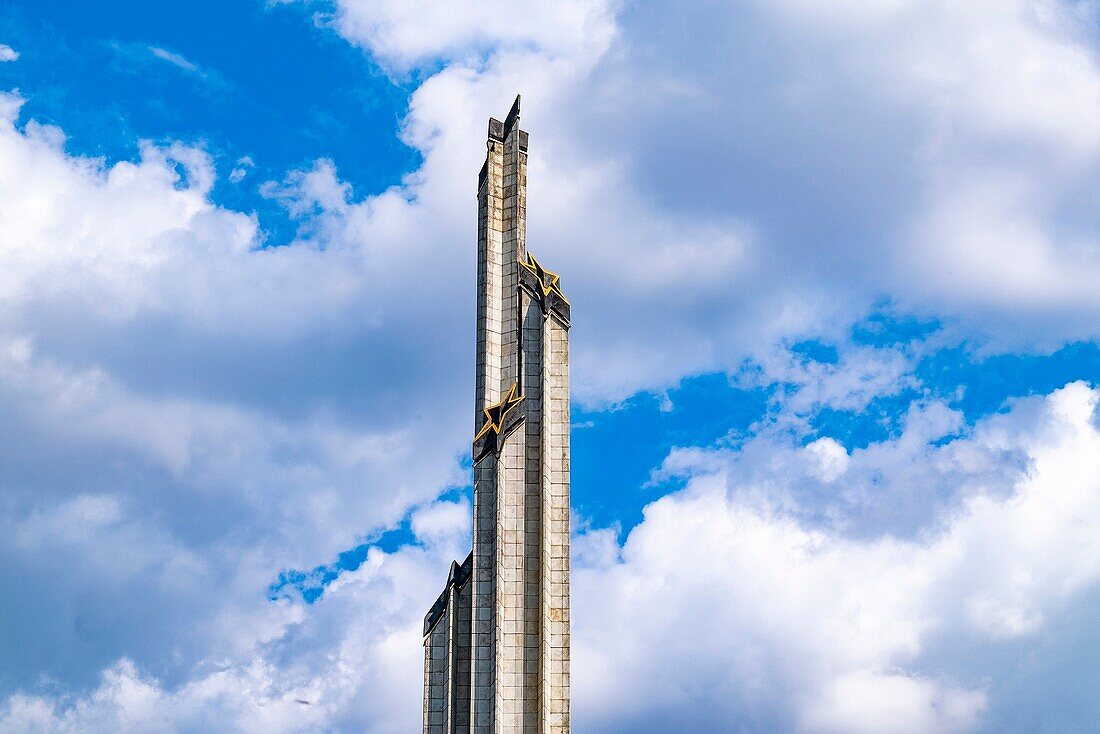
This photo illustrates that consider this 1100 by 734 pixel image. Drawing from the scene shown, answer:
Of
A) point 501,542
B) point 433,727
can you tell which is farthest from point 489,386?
point 433,727

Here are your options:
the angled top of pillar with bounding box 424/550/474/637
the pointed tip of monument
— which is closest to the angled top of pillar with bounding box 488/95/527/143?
the pointed tip of monument

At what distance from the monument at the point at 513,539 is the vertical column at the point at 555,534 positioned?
3 centimetres

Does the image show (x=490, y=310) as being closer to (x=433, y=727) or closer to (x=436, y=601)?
(x=436, y=601)

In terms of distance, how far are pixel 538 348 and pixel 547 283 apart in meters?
2.28

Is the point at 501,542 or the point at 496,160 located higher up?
the point at 496,160

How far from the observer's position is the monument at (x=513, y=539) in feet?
171

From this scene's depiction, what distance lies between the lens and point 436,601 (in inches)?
2174

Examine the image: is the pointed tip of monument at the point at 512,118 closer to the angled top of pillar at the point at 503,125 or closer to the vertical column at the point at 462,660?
the angled top of pillar at the point at 503,125

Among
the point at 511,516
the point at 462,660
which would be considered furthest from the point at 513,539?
the point at 462,660

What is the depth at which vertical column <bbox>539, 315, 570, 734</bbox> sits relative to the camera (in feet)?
170

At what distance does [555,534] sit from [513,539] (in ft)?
4.50

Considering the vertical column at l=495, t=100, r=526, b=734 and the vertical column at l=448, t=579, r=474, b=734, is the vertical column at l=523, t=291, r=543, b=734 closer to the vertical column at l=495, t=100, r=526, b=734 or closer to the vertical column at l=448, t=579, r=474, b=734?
the vertical column at l=495, t=100, r=526, b=734

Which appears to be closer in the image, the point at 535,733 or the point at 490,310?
the point at 535,733

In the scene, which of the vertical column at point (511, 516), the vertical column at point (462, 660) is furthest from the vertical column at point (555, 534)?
the vertical column at point (462, 660)
